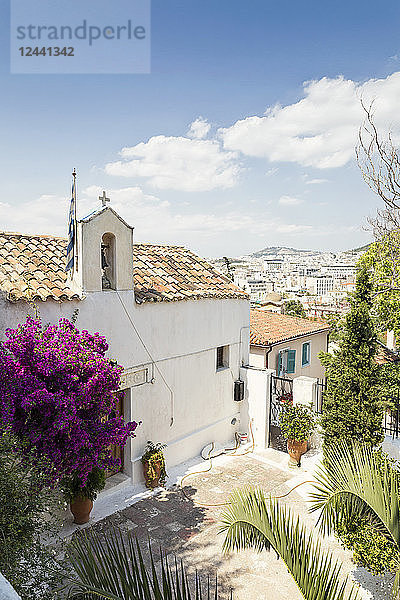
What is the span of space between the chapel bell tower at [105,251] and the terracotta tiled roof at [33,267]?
2.01 ft

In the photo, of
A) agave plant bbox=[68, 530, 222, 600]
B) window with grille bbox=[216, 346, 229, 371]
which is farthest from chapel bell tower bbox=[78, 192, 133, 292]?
agave plant bbox=[68, 530, 222, 600]

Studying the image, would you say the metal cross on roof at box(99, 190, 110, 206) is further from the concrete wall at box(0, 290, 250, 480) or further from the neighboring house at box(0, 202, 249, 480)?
the concrete wall at box(0, 290, 250, 480)

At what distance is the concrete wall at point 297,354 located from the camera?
1638 centimetres

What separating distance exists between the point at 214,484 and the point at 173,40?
10381 millimetres

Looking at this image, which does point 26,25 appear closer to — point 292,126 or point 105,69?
point 105,69

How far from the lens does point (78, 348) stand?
22.5ft

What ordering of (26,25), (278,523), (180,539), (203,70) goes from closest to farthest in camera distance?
(278,523) → (26,25) → (180,539) → (203,70)

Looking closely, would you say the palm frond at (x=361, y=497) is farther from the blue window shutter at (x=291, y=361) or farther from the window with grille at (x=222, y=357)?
the blue window shutter at (x=291, y=361)

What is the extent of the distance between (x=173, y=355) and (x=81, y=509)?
4.15 meters

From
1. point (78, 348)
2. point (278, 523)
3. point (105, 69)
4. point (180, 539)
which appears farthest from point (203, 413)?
point (105, 69)

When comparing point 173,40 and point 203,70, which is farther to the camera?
point 203,70

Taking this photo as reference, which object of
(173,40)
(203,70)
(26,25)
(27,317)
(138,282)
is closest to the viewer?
(26,25)

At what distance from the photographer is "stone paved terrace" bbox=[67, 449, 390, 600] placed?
663 centimetres

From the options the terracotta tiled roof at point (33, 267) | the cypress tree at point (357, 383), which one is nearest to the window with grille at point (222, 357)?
the cypress tree at point (357, 383)
